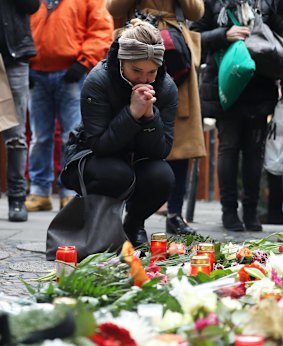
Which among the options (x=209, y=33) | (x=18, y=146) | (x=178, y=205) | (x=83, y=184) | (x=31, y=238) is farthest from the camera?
(x=18, y=146)

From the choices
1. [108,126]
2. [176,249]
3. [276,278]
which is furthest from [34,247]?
[276,278]

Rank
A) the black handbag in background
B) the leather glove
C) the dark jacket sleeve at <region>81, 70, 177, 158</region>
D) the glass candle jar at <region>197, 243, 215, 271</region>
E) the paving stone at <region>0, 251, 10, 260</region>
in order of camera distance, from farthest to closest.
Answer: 1. the leather glove
2. the black handbag in background
3. the paving stone at <region>0, 251, 10, 260</region>
4. the dark jacket sleeve at <region>81, 70, 177, 158</region>
5. the glass candle jar at <region>197, 243, 215, 271</region>

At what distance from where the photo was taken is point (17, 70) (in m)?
5.95

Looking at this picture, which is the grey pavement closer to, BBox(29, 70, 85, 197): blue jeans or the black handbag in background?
BBox(29, 70, 85, 197): blue jeans

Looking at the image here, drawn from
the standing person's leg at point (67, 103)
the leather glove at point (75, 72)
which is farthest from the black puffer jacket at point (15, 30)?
the standing person's leg at point (67, 103)

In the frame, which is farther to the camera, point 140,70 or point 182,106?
point 182,106

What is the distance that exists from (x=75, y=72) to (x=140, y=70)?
2.46m

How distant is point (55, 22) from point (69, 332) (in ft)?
15.7

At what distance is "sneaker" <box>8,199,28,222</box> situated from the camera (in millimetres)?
6066

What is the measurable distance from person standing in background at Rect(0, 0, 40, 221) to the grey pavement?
7.9 inches

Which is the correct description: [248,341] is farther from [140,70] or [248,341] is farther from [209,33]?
[209,33]

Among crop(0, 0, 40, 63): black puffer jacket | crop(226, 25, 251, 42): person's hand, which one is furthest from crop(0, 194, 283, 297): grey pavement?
crop(226, 25, 251, 42): person's hand

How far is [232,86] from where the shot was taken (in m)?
5.57

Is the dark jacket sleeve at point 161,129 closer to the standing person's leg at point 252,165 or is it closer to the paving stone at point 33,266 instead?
the paving stone at point 33,266
